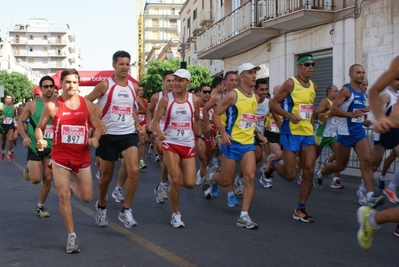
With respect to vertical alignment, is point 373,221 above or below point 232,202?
above

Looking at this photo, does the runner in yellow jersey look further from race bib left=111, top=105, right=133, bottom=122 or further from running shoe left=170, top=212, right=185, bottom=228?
race bib left=111, top=105, right=133, bottom=122

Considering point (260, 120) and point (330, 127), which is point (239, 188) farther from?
point (330, 127)

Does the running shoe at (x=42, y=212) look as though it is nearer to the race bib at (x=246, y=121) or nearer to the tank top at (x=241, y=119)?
the tank top at (x=241, y=119)

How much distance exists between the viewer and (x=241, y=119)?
25.9ft

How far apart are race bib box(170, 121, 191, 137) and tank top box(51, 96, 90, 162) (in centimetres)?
142

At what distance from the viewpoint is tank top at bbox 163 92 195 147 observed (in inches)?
309

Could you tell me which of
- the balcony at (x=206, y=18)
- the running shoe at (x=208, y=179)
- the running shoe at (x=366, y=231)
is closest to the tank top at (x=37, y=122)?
the running shoe at (x=208, y=179)

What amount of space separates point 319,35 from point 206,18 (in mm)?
21205

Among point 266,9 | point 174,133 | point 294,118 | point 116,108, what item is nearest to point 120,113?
point 116,108

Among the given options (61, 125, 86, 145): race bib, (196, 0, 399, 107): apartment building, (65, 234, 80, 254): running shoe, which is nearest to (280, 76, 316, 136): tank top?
(61, 125, 86, 145): race bib

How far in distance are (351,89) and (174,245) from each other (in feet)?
13.1

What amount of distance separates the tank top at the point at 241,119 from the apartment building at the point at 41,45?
443ft

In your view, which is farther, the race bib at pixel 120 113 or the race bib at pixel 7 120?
the race bib at pixel 7 120

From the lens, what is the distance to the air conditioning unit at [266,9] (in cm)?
2292
